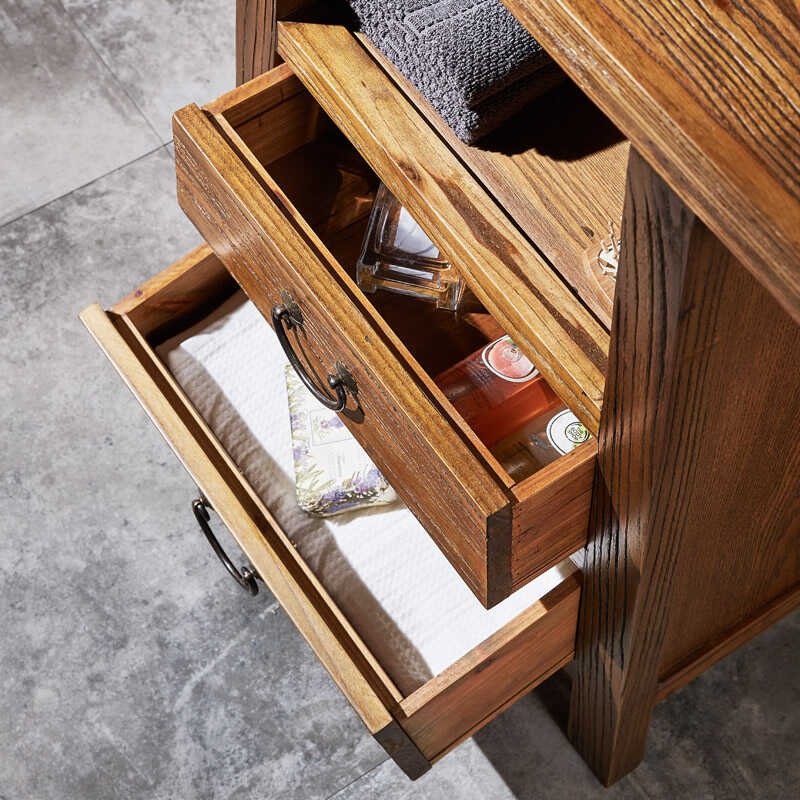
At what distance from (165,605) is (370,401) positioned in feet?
→ 2.52

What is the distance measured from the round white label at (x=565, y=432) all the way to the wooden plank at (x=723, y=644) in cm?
37

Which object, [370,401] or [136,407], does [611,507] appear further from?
[136,407]

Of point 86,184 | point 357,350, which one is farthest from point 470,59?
point 86,184

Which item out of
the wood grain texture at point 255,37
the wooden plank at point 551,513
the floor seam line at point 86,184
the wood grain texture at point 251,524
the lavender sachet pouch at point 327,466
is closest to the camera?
the wooden plank at point 551,513

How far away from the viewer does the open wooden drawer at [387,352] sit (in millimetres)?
616

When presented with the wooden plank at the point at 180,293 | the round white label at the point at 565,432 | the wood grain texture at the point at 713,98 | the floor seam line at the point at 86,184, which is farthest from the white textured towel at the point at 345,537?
the floor seam line at the point at 86,184

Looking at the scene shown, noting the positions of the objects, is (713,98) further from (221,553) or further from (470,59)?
(221,553)

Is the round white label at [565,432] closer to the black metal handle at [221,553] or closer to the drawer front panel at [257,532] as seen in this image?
the drawer front panel at [257,532]

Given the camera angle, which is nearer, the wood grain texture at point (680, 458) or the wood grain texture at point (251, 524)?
the wood grain texture at point (680, 458)

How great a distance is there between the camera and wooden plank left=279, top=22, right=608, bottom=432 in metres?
0.62

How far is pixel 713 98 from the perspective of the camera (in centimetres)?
39

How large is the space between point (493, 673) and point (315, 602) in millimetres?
162

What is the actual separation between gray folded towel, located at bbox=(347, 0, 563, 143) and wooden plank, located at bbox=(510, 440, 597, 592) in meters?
0.22

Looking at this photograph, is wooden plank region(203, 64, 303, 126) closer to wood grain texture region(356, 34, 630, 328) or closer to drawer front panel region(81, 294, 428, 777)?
wood grain texture region(356, 34, 630, 328)
